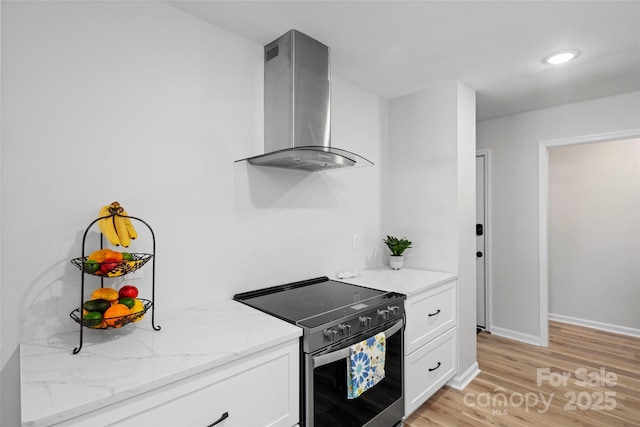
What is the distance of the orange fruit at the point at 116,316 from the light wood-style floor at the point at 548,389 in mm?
1820

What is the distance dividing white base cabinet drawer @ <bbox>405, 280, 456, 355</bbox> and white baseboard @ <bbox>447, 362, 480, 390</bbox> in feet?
1.46

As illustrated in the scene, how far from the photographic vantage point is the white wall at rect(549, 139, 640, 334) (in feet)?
11.3

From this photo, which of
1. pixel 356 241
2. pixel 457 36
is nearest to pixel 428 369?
pixel 356 241

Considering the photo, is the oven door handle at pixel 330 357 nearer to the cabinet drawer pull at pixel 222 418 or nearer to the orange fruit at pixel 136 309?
the cabinet drawer pull at pixel 222 418

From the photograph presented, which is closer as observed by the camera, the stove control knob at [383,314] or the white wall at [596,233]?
the stove control knob at [383,314]

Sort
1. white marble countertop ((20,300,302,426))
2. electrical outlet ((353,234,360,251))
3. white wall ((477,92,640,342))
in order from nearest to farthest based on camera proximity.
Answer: white marble countertop ((20,300,302,426)) < electrical outlet ((353,234,360,251)) < white wall ((477,92,640,342))

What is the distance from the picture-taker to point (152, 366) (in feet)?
3.43

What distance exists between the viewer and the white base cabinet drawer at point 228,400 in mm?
960

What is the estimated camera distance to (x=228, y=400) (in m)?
1.17

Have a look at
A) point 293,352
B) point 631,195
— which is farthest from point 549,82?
point 293,352

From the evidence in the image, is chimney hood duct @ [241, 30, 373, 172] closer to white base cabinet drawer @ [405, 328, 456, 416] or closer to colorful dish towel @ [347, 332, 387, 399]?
colorful dish towel @ [347, 332, 387, 399]

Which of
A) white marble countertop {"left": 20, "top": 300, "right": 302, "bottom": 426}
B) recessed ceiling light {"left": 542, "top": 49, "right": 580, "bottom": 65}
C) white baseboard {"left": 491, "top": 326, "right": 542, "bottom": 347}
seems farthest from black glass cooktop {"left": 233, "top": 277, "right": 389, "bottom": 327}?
white baseboard {"left": 491, "top": 326, "right": 542, "bottom": 347}

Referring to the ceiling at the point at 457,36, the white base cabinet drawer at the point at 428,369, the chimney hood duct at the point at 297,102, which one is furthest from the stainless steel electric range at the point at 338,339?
the ceiling at the point at 457,36

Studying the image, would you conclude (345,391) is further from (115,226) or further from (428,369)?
(115,226)
